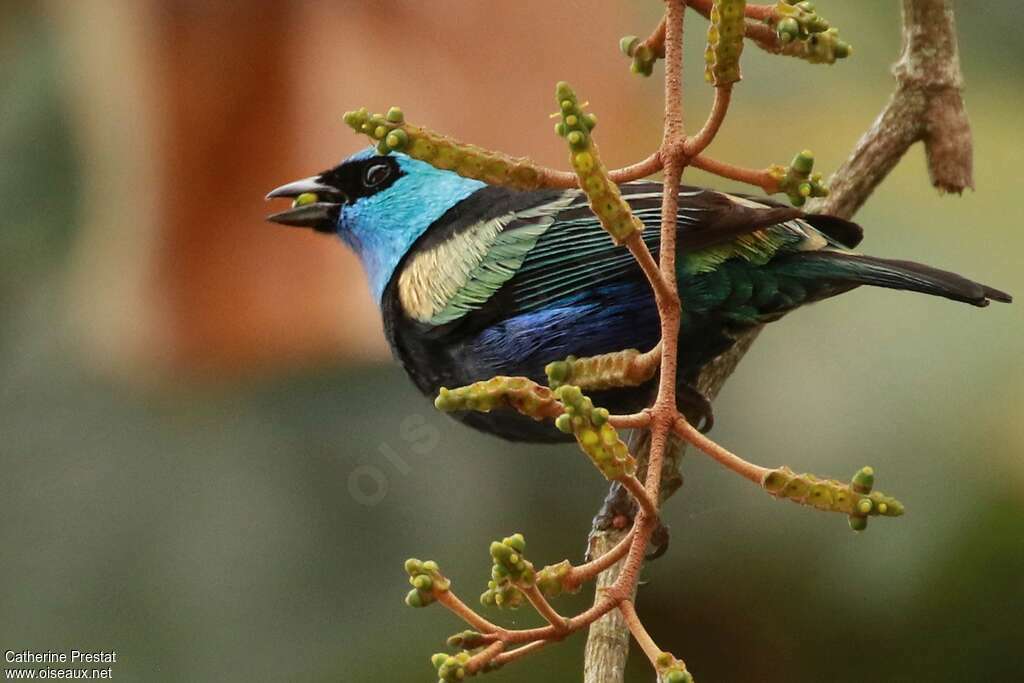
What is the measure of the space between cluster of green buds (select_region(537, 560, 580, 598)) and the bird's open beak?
128 cm

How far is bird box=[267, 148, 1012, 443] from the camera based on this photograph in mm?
1629

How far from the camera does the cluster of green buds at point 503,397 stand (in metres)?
0.94

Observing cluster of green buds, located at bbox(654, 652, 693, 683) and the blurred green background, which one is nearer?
cluster of green buds, located at bbox(654, 652, 693, 683)

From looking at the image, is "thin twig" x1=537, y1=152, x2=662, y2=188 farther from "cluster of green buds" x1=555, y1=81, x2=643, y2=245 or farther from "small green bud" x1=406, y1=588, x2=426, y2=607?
"small green bud" x1=406, y1=588, x2=426, y2=607

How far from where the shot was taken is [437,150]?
96cm

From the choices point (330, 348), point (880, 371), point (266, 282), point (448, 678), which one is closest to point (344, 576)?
point (330, 348)

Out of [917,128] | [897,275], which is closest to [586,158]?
[897,275]

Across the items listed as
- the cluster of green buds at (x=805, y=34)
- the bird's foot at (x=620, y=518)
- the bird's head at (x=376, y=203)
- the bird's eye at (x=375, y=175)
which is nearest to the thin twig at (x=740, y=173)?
the cluster of green buds at (x=805, y=34)

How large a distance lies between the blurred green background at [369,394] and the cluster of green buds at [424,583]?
1.73 metres

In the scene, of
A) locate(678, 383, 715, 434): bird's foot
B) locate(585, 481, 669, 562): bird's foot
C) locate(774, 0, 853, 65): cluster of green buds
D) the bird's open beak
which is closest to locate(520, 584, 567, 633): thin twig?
locate(774, 0, 853, 65): cluster of green buds

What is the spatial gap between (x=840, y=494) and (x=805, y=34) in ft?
1.25

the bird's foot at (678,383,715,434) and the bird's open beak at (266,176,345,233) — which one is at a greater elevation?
the bird's open beak at (266,176,345,233)

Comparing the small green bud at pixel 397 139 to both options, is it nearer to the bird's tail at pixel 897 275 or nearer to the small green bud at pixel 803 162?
the small green bud at pixel 803 162

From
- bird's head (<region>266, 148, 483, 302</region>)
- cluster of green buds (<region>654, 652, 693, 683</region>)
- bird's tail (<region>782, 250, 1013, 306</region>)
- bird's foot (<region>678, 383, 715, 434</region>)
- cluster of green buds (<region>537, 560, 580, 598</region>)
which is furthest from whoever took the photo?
bird's head (<region>266, 148, 483, 302</region>)
